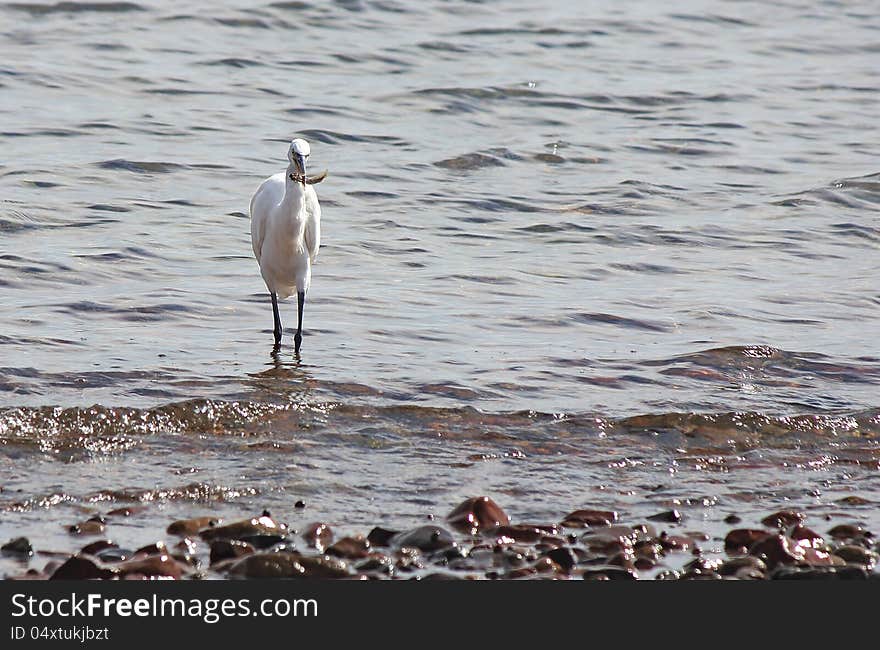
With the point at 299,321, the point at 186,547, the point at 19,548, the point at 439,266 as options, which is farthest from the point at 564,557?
the point at 439,266

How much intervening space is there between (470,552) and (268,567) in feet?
2.68

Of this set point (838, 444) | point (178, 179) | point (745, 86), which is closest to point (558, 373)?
point (838, 444)


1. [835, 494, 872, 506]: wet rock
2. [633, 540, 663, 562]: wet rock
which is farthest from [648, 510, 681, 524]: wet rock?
[835, 494, 872, 506]: wet rock

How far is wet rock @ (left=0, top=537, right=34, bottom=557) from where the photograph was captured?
5.20 metres

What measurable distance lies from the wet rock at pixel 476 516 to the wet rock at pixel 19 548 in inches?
64.3

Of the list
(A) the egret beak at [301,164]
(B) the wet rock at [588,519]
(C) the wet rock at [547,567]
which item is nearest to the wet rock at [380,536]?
(C) the wet rock at [547,567]

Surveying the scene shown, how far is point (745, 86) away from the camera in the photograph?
1909 centimetres

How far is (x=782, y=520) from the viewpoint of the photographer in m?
5.92

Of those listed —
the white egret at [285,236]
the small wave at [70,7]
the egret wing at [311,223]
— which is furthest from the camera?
the small wave at [70,7]

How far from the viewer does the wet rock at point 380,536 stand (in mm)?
5488

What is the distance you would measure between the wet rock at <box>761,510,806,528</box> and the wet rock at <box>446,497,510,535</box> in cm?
110

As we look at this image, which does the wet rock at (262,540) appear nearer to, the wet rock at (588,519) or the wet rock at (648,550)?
the wet rock at (588,519)

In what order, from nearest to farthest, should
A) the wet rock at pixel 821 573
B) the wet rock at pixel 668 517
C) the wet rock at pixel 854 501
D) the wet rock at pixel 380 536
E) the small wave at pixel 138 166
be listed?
the wet rock at pixel 821 573, the wet rock at pixel 380 536, the wet rock at pixel 668 517, the wet rock at pixel 854 501, the small wave at pixel 138 166

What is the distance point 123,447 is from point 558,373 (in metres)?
2.88
